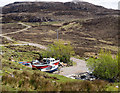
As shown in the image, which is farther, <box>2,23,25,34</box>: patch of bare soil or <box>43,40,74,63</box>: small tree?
<box>2,23,25,34</box>: patch of bare soil

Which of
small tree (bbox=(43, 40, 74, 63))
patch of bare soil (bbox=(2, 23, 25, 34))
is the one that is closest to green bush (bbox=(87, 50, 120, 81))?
small tree (bbox=(43, 40, 74, 63))

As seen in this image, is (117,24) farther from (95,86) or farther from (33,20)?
(95,86)

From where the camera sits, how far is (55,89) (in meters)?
9.68

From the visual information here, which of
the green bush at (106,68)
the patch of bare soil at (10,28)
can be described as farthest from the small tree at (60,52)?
the patch of bare soil at (10,28)

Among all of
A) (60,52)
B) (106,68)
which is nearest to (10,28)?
(60,52)

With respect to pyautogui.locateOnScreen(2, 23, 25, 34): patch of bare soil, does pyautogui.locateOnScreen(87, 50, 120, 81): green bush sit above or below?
above

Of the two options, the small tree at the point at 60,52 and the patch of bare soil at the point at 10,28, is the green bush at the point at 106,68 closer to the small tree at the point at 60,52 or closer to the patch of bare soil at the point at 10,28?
the small tree at the point at 60,52

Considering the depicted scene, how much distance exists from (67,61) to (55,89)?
23.1 m

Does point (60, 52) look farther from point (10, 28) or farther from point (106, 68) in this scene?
point (10, 28)

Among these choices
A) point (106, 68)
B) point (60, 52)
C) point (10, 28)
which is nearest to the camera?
point (106, 68)

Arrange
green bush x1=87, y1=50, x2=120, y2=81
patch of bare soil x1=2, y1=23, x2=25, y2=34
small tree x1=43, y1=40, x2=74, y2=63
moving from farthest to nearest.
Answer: patch of bare soil x1=2, y1=23, x2=25, y2=34 → small tree x1=43, y1=40, x2=74, y2=63 → green bush x1=87, y1=50, x2=120, y2=81

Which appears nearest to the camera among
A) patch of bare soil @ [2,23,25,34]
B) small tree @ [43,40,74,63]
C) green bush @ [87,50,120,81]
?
green bush @ [87,50,120,81]

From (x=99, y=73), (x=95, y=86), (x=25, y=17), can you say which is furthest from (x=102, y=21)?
(x=95, y=86)

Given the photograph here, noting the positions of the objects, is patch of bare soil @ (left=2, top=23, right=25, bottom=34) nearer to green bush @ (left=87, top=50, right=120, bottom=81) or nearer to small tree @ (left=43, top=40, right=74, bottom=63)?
small tree @ (left=43, top=40, right=74, bottom=63)
